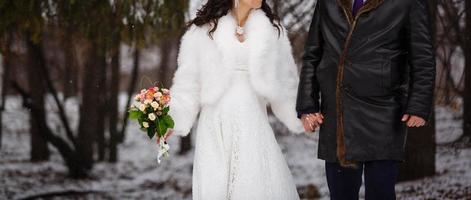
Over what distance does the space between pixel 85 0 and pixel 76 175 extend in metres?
5.27

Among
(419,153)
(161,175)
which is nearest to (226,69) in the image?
(419,153)

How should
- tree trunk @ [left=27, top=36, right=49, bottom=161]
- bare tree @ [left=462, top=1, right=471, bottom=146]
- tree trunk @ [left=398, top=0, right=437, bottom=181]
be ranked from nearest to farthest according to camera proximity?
bare tree @ [left=462, top=1, right=471, bottom=146], tree trunk @ [left=398, top=0, right=437, bottom=181], tree trunk @ [left=27, top=36, right=49, bottom=161]

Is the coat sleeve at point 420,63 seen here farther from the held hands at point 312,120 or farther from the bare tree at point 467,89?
the bare tree at point 467,89

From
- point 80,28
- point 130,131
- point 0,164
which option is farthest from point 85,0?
point 130,131

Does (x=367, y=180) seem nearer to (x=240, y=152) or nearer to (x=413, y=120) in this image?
(x=413, y=120)

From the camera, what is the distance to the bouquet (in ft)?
13.8

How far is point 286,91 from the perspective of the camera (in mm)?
4355

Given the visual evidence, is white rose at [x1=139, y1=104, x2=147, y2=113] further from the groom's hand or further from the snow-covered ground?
the snow-covered ground

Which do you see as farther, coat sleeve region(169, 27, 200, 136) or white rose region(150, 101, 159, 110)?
coat sleeve region(169, 27, 200, 136)

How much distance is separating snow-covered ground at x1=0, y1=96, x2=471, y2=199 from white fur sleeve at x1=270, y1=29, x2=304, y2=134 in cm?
256

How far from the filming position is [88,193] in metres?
9.52

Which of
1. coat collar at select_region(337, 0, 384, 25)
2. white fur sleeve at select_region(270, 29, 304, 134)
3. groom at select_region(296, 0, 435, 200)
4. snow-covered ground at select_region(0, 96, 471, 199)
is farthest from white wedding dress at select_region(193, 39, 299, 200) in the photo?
snow-covered ground at select_region(0, 96, 471, 199)

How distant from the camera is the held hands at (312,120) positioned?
3.90m

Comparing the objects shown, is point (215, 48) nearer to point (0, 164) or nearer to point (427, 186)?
point (427, 186)
